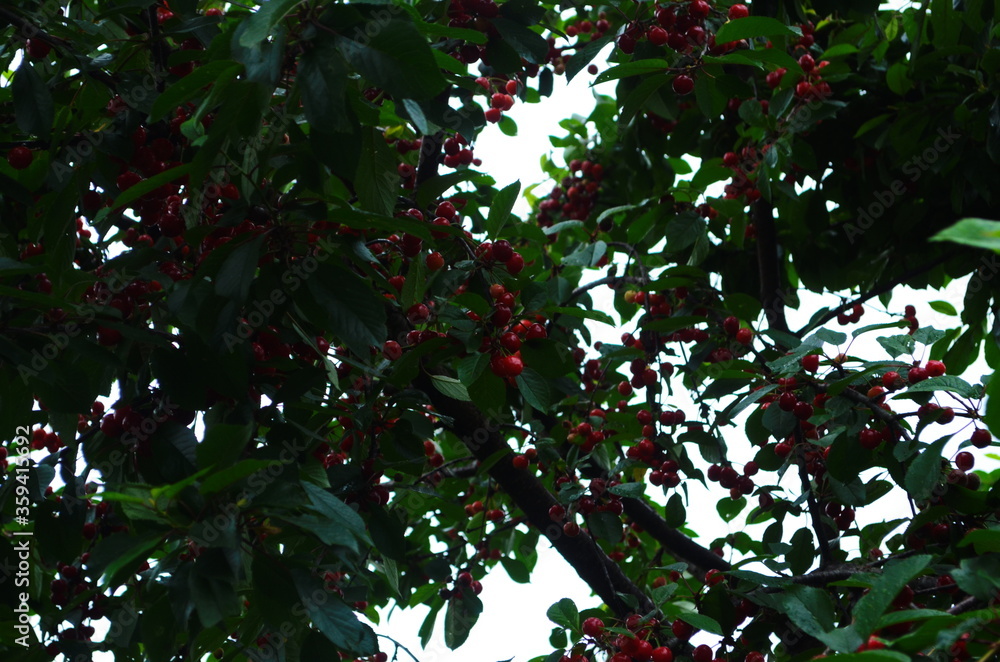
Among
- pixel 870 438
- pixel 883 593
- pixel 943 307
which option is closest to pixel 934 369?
pixel 870 438

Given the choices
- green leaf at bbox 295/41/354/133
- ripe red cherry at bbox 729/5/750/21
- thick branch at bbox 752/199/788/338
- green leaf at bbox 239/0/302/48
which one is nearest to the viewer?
green leaf at bbox 239/0/302/48

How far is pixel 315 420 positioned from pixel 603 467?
3.12ft

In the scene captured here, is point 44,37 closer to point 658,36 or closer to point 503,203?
point 503,203

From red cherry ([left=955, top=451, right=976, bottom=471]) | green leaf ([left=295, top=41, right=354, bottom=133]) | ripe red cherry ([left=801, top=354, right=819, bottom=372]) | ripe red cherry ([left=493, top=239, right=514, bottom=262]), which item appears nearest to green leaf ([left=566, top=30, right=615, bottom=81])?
ripe red cherry ([left=493, top=239, right=514, bottom=262])

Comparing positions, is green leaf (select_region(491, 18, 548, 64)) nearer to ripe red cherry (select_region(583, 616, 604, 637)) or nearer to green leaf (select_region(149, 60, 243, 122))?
green leaf (select_region(149, 60, 243, 122))

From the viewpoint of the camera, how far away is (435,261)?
1839mm

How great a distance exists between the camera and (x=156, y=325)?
1604 millimetres

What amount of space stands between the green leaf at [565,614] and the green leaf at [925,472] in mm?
807

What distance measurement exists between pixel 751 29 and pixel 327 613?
1321mm

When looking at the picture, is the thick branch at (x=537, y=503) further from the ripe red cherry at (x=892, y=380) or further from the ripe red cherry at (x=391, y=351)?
the ripe red cherry at (x=892, y=380)

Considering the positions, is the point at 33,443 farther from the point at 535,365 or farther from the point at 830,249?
the point at 830,249

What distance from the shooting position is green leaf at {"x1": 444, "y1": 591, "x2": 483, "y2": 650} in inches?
102

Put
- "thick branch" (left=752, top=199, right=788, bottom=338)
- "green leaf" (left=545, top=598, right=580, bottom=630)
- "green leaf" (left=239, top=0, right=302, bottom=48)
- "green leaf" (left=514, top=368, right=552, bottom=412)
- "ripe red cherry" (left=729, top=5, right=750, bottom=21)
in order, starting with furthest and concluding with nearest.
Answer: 1. "thick branch" (left=752, top=199, right=788, bottom=338)
2. "ripe red cherry" (left=729, top=5, right=750, bottom=21)
3. "green leaf" (left=545, top=598, right=580, bottom=630)
4. "green leaf" (left=514, top=368, right=552, bottom=412)
5. "green leaf" (left=239, top=0, right=302, bottom=48)

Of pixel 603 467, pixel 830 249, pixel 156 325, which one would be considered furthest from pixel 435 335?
pixel 830 249
